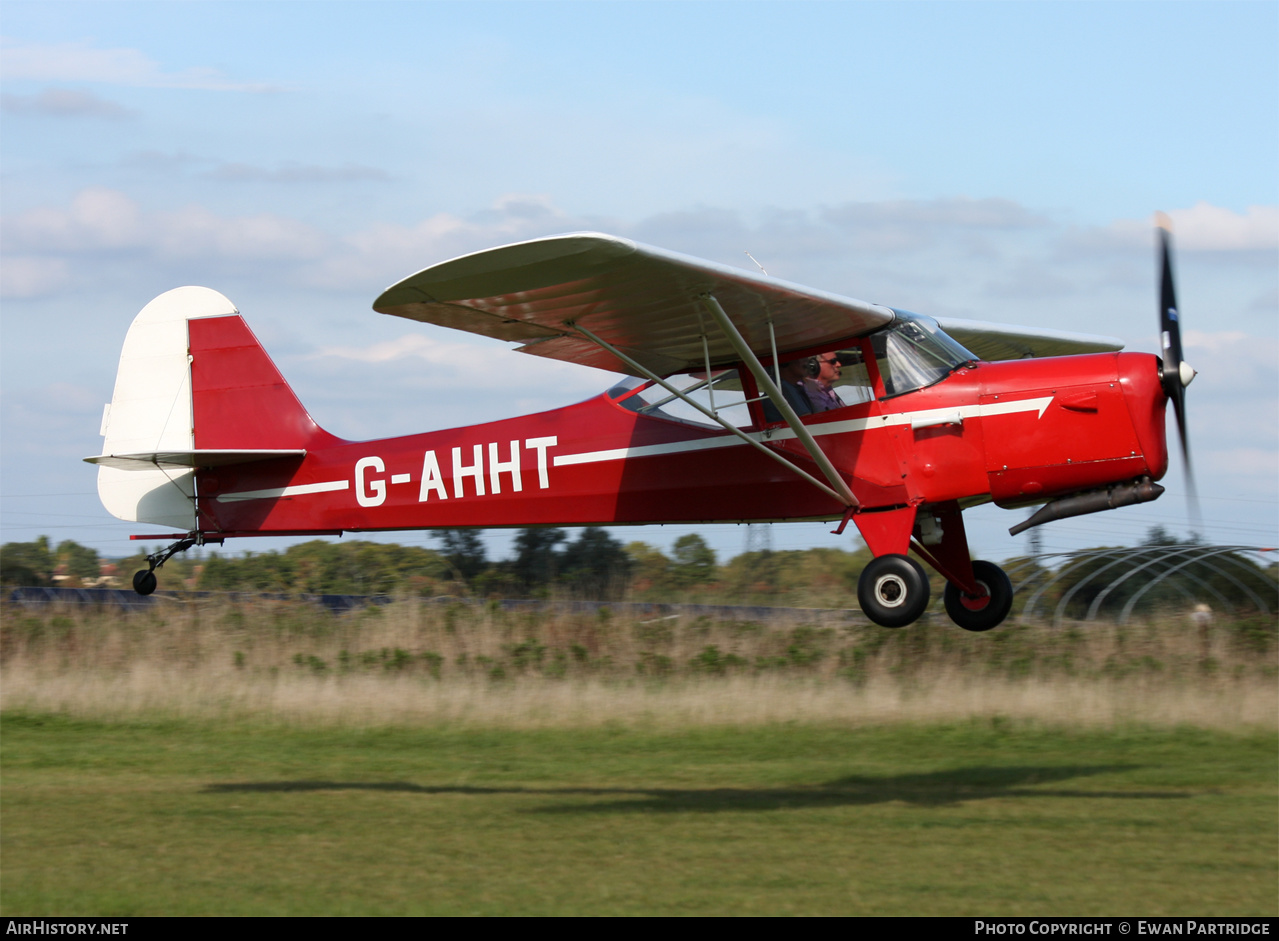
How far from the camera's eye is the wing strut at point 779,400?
7.95m

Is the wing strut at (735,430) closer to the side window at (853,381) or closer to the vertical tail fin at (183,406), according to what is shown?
the side window at (853,381)

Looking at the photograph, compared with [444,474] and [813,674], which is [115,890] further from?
[813,674]

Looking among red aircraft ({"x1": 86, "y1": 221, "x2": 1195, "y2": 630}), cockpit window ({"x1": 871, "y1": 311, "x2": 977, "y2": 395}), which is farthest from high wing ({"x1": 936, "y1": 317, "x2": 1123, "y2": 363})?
cockpit window ({"x1": 871, "y1": 311, "x2": 977, "y2": 395})

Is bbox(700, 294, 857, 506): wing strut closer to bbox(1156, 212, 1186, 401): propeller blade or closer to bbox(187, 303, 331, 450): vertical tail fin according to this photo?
bbox(1156, 212, 1186, 401): propeller blade

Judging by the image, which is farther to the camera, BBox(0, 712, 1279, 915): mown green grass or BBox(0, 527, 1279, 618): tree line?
BBox(0, 527, 1279, 618): tree line

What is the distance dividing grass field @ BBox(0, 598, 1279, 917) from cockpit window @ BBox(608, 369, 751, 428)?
2.79 metres

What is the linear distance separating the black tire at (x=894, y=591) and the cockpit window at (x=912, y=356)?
1.23m

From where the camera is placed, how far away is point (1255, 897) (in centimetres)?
590

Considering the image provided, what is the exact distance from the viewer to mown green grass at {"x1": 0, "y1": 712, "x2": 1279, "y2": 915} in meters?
6.07

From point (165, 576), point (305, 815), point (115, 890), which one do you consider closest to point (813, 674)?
point (305, 815)

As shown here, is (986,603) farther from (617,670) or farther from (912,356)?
(617,670)

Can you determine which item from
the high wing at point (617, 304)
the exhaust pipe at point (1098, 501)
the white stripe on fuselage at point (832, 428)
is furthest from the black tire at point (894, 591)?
the high wing at point (617, 304)

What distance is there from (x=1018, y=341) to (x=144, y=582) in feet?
26.6

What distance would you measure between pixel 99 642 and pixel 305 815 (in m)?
7.75
